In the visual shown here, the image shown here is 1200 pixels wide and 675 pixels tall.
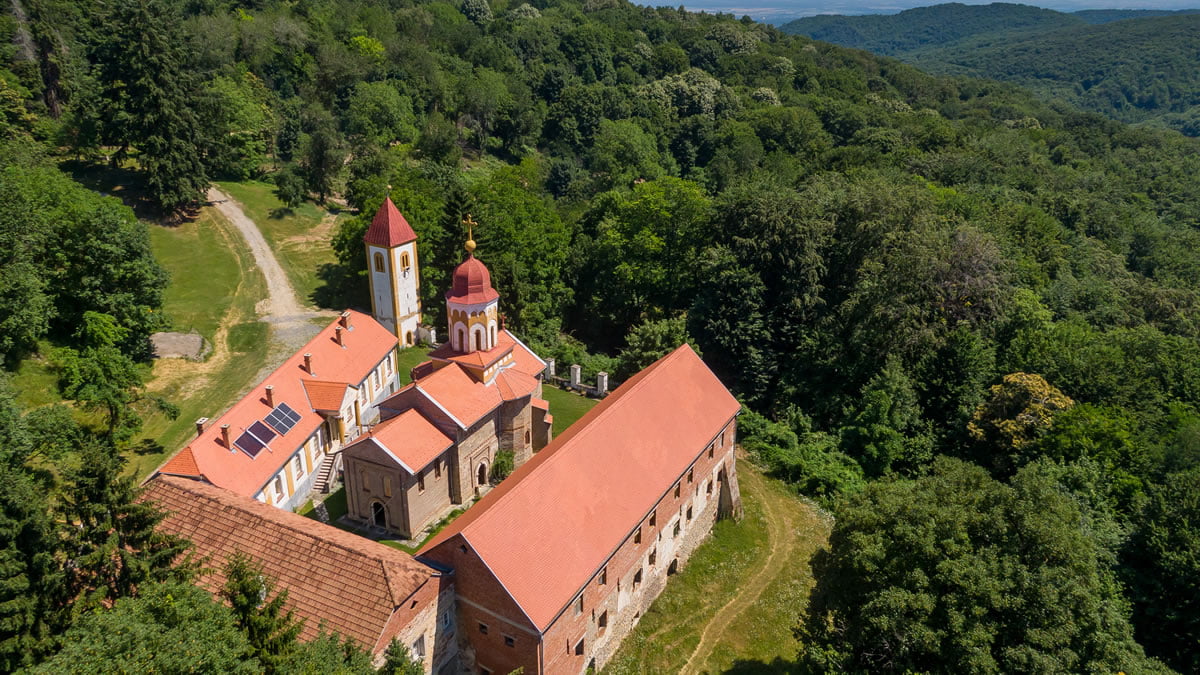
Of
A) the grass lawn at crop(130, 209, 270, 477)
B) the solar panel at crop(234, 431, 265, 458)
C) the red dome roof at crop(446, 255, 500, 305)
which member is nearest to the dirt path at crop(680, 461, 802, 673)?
the red dome roof at crop(446, 255, 500, 305)

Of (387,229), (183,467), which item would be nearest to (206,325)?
(387,229)

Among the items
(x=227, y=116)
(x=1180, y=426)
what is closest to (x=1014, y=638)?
(x=1180, y=426)

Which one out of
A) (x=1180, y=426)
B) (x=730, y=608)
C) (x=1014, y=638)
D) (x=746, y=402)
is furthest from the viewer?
(x=746, y=402)

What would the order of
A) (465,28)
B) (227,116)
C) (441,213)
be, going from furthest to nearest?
1. (465,28)
2. (227,116)
3. (441,213)

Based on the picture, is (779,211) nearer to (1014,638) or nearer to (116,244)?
(1014,638)

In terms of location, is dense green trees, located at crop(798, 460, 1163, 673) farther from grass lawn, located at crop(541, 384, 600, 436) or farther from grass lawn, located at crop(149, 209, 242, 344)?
grass lawn, located at crop(149, 209, 242, 344)

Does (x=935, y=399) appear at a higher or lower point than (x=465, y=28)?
lower

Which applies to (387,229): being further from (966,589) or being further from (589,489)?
(966,589)
